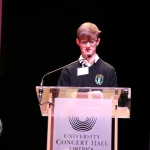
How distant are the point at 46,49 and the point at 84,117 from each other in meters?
1.94

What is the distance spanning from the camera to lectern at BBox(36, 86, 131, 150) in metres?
1.98

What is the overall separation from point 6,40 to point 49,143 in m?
2.12

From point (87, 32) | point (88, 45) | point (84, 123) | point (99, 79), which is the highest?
point (87, 32)

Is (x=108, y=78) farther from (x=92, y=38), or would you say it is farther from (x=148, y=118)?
(x=148, y=118)

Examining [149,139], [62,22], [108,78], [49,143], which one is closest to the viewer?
[49,143]

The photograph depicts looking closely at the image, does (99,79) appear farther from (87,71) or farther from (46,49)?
(46,49)

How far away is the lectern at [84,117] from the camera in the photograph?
198cm

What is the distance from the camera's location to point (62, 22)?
382cm

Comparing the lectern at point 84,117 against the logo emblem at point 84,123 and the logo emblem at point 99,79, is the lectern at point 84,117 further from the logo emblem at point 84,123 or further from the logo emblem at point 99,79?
the logo emblem at point 99,79

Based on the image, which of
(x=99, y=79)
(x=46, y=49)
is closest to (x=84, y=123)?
(x=99, y=79)

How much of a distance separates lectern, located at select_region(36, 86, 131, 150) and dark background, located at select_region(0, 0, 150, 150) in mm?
1699

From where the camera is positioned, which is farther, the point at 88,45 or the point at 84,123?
the point at 88,45

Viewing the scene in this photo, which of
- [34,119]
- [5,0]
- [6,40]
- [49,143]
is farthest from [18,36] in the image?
[49,143]

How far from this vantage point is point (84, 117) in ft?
6.54
